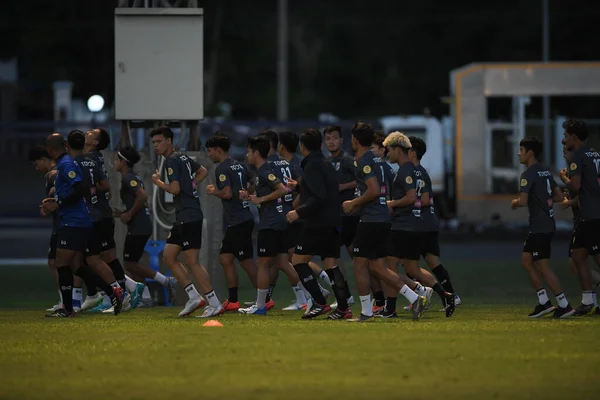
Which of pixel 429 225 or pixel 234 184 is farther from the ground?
pixel 234 184

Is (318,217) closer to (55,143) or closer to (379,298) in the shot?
(379,298)

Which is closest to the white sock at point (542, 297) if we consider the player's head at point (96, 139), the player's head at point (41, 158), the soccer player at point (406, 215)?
the soccer player at point (406, 215)

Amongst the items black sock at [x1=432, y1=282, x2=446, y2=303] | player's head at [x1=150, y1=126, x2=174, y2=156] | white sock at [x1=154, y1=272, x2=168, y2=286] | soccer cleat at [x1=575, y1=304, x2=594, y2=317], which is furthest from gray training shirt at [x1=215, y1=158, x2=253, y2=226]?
soccer cleat at [x1=575, y1=304, x2=594, y2=317]

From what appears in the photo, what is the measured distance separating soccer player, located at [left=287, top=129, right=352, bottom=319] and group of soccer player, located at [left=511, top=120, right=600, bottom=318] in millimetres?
1974

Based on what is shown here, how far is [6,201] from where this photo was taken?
36906 millimetres

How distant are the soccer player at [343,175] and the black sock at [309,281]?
130 centimetres

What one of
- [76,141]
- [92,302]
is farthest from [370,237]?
[92,302]

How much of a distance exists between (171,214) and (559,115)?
1630 cm

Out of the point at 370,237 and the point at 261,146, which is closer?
the point at 370,237

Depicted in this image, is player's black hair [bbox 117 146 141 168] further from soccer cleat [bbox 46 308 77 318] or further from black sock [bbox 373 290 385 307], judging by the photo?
black sock [bbox 373 290 385 307]

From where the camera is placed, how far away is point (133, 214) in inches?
670

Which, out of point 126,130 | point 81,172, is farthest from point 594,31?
point 81,172

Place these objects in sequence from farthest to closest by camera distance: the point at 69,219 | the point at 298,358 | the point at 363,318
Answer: the point at 69,219 < the point at 363,318 < the point at 298,358

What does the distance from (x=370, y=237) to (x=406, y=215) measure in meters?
0.83
